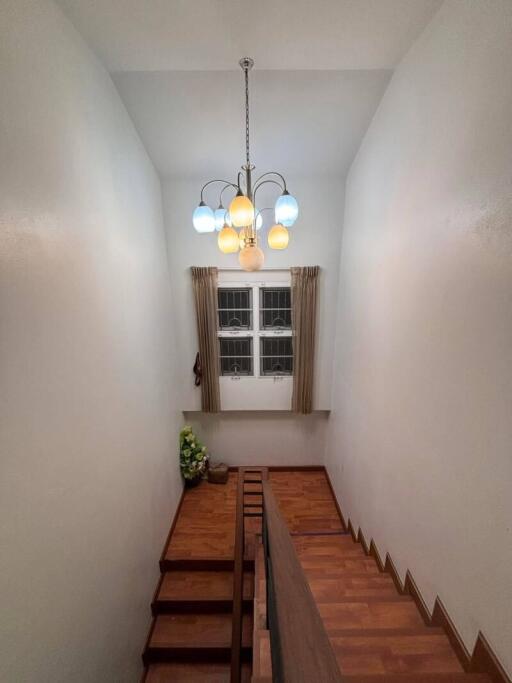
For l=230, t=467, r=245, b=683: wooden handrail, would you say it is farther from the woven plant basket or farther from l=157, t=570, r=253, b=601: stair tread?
the woven plant basket

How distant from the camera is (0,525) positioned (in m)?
0.88

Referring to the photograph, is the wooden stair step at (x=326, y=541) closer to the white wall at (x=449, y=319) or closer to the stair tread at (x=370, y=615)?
the white wall at (x=449, y=319)

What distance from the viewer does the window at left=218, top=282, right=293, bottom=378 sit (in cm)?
339

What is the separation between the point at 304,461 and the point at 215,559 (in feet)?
5.78

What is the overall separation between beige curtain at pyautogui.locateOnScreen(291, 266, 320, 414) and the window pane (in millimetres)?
125

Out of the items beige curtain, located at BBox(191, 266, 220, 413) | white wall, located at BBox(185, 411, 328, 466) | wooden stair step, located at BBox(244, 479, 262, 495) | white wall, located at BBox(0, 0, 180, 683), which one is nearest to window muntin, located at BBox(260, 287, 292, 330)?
beige curtain, located at BBox(191, 266, 220, 413)

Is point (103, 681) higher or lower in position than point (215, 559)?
higher

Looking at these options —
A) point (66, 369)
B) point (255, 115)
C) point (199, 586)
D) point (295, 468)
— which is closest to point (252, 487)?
point (295, 468)

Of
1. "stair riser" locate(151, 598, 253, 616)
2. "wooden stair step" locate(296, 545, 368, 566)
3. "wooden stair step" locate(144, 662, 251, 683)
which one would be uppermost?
"wooden stair step" locate(296, 545, 368, 566)

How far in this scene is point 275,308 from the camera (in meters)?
3.43

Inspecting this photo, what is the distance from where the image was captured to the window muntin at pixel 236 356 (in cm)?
351

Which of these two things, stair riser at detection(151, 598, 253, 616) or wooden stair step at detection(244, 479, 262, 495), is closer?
stair riser at detection(151, 598, 253, 616)

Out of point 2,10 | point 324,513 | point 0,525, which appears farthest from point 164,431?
point 2,10

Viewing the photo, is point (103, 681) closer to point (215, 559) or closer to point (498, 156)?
point (215, 559)
